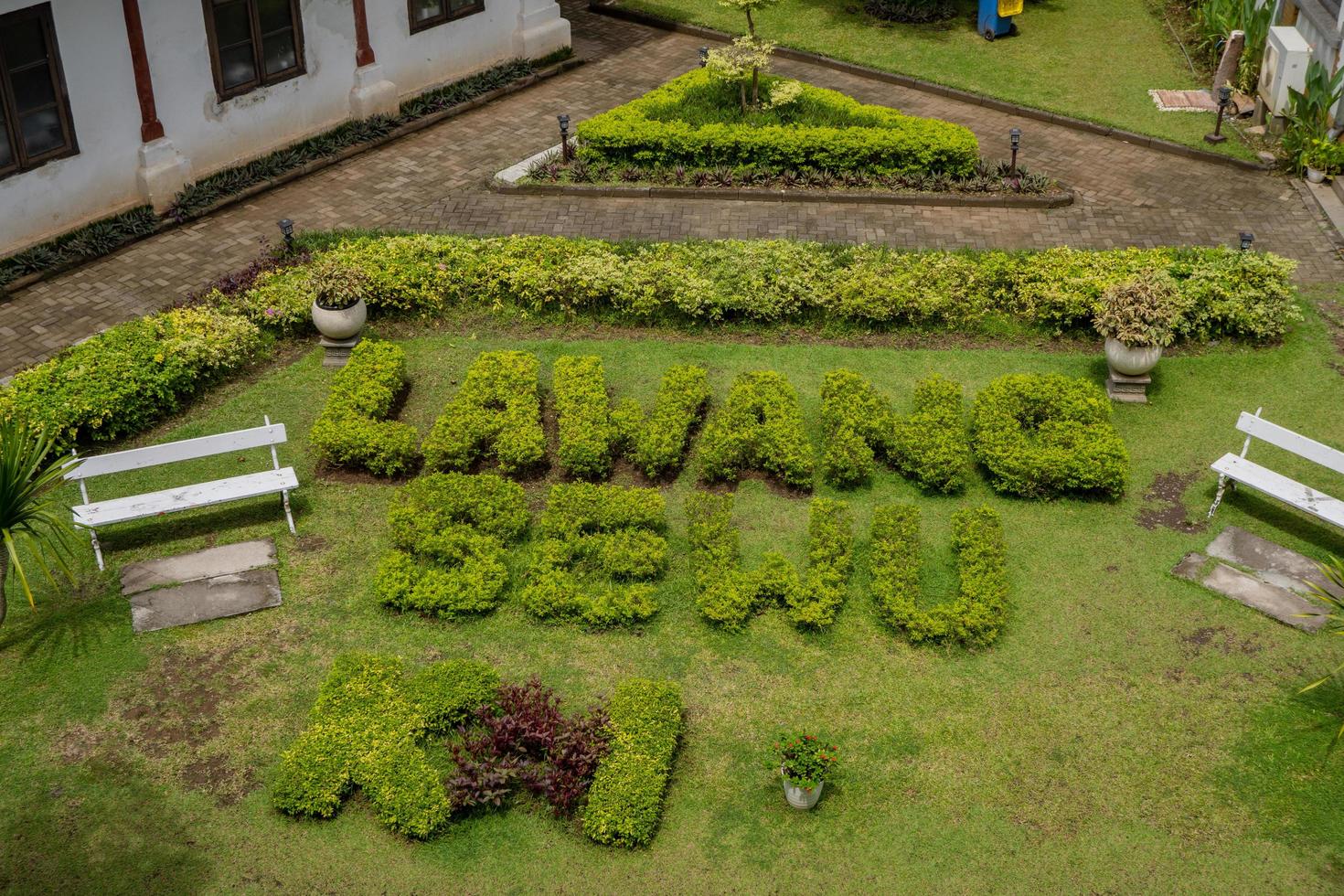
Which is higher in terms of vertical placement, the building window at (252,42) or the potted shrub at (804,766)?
the building window at (252,42)

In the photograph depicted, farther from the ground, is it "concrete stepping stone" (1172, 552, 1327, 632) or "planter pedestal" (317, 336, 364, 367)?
"planter pedestal" (317, 336, 364, 367)

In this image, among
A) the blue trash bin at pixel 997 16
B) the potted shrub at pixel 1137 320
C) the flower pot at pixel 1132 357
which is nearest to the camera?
the potted shrub at pixel 1137 320

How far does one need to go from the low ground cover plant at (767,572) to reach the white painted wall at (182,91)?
1011 cm

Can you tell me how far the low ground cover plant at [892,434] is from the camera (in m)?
13.8

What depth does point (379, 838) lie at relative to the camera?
34.3 feet

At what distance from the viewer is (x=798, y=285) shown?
16.2 m

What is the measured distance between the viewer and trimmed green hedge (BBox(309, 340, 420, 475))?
1387 cm

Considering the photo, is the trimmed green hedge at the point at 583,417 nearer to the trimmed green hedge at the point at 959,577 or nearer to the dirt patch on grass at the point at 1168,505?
the trimmed green hedge at the point at 959,577

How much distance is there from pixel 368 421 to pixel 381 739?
4309 mm

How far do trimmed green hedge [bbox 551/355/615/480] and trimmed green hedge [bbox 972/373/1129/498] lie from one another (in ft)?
12.9

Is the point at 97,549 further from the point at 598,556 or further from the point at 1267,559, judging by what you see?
the point at 1267,559

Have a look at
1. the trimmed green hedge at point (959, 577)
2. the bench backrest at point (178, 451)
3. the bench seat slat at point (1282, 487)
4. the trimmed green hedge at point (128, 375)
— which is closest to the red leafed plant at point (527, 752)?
the trimmed green hedge at point (959, 577)

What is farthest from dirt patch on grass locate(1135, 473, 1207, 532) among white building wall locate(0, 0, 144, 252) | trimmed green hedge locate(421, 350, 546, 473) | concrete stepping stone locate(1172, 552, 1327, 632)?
white building wall locate(0, 0, 144, 252)

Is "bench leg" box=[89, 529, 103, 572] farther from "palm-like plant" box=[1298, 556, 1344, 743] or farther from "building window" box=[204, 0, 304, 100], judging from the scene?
"palm-like plant" box=[1298, 556, 1344, 743]
